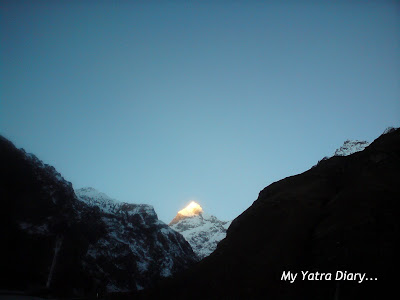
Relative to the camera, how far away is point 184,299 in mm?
→ 52906

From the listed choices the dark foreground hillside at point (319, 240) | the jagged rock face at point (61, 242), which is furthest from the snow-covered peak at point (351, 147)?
the jagged rock face at point (61, 242)

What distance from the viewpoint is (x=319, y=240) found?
4841 cm

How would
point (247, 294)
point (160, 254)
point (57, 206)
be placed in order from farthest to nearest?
point (160, 254) → point (57, 206) → point (247, 294)

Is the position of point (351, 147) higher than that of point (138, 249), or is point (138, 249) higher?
point (351, 147)

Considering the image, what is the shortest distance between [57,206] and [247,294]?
65.0 m

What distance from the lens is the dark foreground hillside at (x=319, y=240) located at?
4069 centimetres

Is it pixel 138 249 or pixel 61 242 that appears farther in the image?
pixel 138 249

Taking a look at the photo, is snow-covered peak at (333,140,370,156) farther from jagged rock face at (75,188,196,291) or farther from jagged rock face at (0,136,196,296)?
jagged rock face at (0,136,196,296)

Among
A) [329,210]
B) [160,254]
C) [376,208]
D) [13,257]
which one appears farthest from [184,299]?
[160,254]

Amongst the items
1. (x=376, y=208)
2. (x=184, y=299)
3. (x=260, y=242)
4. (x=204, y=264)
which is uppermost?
(x=376, y=208)

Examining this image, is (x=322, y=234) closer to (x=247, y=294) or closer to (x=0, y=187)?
(x=247, y=294)

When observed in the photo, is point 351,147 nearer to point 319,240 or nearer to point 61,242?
point 319,240

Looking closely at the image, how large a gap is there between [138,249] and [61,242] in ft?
127

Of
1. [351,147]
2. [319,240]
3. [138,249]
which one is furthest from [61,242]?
[351,147]
